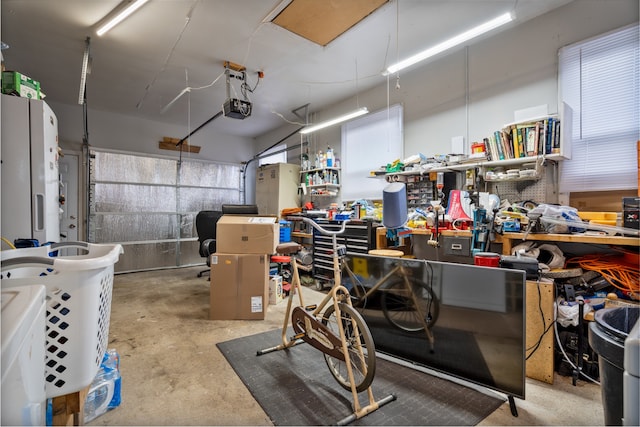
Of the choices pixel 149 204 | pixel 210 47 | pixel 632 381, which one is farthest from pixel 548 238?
pixel 149 204

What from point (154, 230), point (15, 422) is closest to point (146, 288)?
point (154, 230)

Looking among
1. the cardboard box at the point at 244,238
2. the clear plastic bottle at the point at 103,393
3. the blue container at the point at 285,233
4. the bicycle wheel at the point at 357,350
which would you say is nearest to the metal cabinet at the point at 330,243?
the blue container at the point at 285,233

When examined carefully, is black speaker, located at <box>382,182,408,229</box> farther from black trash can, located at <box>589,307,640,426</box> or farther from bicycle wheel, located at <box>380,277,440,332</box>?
black trash can, located at <box>589,307,640,426</box>

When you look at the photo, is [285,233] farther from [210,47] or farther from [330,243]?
[210,47]

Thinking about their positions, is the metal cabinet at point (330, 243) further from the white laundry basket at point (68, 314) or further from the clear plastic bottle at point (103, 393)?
the white laundry basket at point (68, 314)

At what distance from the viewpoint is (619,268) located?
1.99 metres

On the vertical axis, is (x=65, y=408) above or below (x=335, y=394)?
above

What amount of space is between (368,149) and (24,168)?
367 centimetres

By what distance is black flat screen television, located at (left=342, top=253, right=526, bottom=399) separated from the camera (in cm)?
159

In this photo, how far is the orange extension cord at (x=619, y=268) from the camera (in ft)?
6.23

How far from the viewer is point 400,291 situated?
2.00 m

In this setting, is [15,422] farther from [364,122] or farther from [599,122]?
A: [364,122]

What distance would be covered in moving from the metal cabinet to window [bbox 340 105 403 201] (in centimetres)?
78

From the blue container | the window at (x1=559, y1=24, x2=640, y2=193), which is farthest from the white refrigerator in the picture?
the window at (x1=559, y1=24, x2=640, y2=193)
